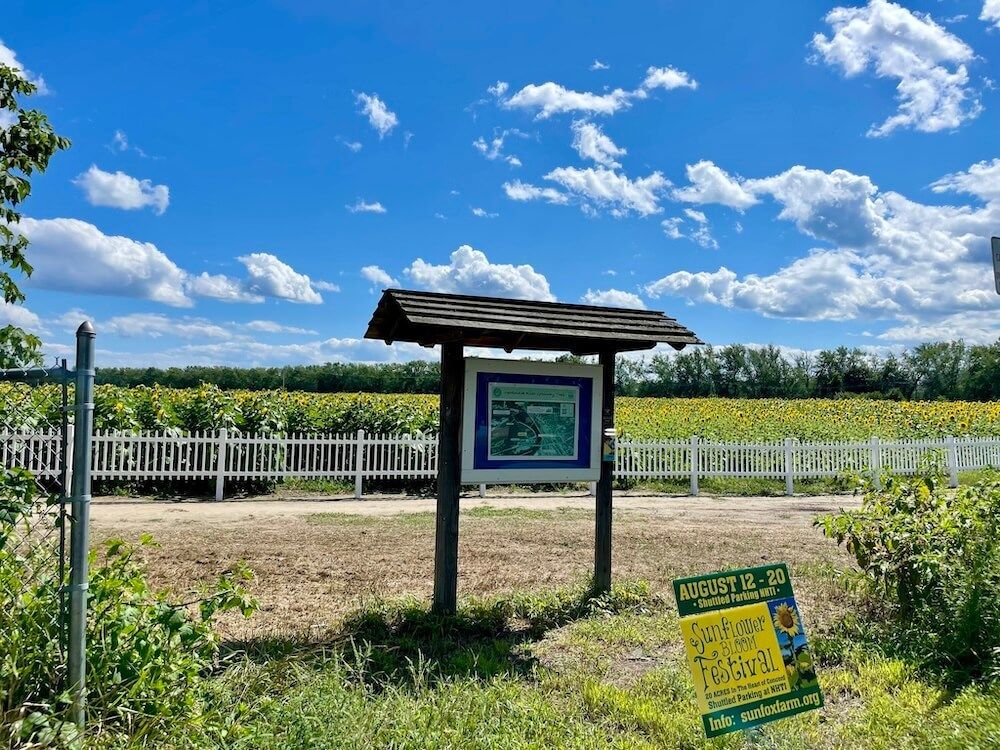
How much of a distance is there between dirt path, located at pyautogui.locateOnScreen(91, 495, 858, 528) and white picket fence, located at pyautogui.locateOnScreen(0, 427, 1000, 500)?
68 cm

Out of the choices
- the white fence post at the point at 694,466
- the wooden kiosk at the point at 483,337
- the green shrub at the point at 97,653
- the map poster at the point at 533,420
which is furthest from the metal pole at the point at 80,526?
the white fence post at the point at 694,466

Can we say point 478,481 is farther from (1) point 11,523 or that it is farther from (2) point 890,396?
(2) point 890,396

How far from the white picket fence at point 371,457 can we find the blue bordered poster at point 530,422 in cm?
765

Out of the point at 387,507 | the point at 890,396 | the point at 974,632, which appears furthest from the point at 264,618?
the point at 890,396

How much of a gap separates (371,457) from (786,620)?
451 inches

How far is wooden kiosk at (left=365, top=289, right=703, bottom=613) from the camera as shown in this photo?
5.44 m

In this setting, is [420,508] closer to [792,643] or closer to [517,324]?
[517,324]

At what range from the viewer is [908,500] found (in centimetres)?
549

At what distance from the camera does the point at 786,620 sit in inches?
140

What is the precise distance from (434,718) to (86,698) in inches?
62.4

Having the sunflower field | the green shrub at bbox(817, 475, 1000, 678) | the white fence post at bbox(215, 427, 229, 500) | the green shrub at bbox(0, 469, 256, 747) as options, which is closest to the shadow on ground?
the green shrub at bbox(0, 469, 256, 747)

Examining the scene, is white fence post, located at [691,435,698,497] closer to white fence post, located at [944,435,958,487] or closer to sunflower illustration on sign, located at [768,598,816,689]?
white fence post, located at [944,435,958,487]

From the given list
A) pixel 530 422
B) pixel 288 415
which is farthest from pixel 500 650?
pixel 288 415

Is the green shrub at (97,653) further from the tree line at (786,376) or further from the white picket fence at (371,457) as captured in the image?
the tree line at (786,376)
